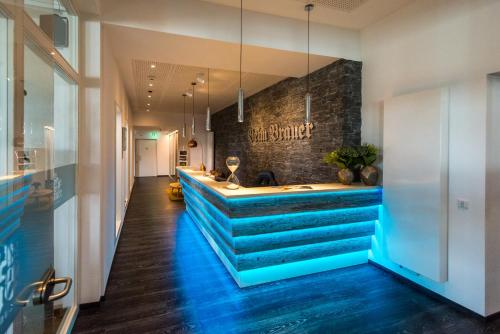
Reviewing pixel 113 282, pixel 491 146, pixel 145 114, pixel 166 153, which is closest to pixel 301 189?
pixel 491 146

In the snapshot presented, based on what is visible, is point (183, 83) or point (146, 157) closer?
point (183, 83)

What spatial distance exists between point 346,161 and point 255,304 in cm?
222

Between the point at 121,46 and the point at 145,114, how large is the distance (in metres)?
8.47

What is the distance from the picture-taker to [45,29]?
1664 millimetres

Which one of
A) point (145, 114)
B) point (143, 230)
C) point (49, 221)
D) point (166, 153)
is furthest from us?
point (166, 153)

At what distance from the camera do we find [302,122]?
5219 millimetres

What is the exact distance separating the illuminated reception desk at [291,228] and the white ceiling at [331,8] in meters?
2.28

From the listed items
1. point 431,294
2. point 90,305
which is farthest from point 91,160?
point 431,294

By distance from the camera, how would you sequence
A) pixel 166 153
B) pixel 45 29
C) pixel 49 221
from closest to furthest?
1. pixel 49 221
2. pixel 45 29
3. pixel 166 153

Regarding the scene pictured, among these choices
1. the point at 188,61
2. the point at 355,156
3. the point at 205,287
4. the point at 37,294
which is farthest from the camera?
the point at 188,61

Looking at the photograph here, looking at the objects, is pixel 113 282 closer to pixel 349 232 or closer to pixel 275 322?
pixel 275 322

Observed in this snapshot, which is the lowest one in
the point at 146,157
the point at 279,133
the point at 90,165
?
the point at 90,165

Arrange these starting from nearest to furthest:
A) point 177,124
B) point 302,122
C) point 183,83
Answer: point 302,122
point 183,83
point 177,124

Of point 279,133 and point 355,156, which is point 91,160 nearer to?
point 355,156
